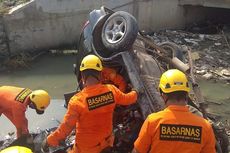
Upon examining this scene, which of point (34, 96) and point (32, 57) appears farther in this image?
point (32, 57)

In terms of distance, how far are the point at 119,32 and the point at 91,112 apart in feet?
6.15

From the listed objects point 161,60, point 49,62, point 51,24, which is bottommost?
point 49,62

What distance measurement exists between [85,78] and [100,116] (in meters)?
0.51

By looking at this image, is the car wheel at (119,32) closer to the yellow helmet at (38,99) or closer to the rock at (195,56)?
the yellow helmet at (38,99)

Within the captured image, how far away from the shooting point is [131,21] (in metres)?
6.56

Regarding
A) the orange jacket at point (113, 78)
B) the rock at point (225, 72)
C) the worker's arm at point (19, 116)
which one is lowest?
the rock at point (225, 72)

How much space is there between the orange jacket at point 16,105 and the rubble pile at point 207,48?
7020mm

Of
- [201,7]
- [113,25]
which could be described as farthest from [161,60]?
[201,7]

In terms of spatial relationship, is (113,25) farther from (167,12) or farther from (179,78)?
(167,12)

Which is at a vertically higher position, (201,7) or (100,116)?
(100,116)

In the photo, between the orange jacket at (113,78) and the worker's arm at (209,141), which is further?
the orange jacket at (113,78)

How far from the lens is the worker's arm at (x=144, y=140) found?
4.07 m

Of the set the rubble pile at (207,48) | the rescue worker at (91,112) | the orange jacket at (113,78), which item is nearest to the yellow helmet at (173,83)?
the rescue worker at (91,112)

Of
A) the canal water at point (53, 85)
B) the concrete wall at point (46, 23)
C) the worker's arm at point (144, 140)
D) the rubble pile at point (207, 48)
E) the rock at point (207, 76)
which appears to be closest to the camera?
the worker's arm at point (144, 140)
